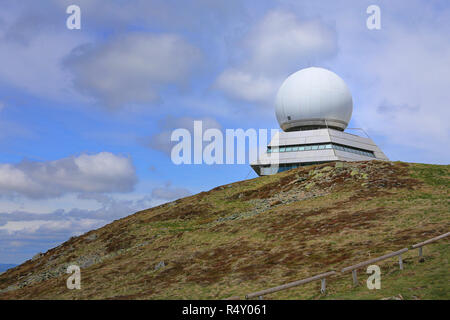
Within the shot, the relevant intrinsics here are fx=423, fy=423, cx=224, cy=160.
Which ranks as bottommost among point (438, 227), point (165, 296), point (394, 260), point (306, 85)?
point (165, 296)

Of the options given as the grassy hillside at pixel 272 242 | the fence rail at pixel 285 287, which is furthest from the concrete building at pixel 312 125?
the fence rail at pixel 285 287

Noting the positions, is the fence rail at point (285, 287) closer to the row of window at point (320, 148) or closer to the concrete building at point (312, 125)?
the concrete building at point (312, 125)

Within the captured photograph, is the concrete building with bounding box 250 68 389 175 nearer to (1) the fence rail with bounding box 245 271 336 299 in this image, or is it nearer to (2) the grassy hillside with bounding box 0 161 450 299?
(2) the grassy hillside with bounding box 0 161 450 299

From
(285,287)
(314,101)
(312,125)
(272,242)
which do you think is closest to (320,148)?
(312,125)

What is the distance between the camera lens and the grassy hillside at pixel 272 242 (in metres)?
21.3

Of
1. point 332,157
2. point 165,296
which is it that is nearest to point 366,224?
point 165,296

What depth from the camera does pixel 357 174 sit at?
147 feet

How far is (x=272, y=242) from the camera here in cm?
2981

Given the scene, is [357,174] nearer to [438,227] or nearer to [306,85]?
[438,227]

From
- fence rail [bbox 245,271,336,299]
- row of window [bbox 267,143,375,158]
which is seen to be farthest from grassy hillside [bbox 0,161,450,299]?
row of window [bbox 267,143,375,158]

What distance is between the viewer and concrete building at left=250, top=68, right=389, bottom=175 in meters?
63.7

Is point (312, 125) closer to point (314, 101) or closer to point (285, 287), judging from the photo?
point (314, 101)

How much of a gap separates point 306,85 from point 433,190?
32.5m

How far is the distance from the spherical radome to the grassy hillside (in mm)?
16558
